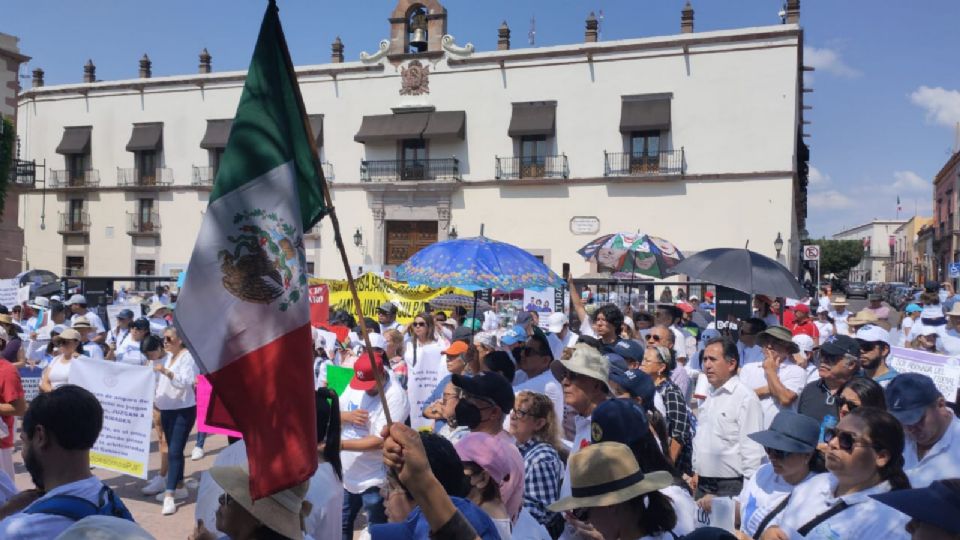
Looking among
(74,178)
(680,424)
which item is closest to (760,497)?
(680,424)

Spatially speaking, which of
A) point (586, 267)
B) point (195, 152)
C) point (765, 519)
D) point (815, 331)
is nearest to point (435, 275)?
point (765, 519)

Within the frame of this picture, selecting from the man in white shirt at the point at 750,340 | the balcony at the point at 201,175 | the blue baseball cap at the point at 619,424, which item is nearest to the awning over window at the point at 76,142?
the balcony at the point at 201,175

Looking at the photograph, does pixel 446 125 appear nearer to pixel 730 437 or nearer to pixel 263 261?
pixel 730 437

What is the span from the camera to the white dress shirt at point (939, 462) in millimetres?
3748

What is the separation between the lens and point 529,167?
29.8 meters

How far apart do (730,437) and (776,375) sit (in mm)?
1268

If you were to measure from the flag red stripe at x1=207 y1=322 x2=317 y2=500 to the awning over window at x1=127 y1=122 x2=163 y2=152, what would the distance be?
1400 inches

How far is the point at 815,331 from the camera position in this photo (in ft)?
36.8

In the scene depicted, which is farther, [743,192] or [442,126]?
[442,126]

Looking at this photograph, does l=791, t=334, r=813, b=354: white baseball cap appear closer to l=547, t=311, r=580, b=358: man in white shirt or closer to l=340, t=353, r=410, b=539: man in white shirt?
l=547, t=311, r=580, b=358: man in white shirt

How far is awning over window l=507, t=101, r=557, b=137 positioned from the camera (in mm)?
28875

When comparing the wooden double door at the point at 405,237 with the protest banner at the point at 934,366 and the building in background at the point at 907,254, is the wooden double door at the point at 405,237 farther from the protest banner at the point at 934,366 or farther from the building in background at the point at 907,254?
the building in background at the point at 907,254

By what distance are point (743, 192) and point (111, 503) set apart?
89.5 ft

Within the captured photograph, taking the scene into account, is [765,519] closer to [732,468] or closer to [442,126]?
[732,468]
